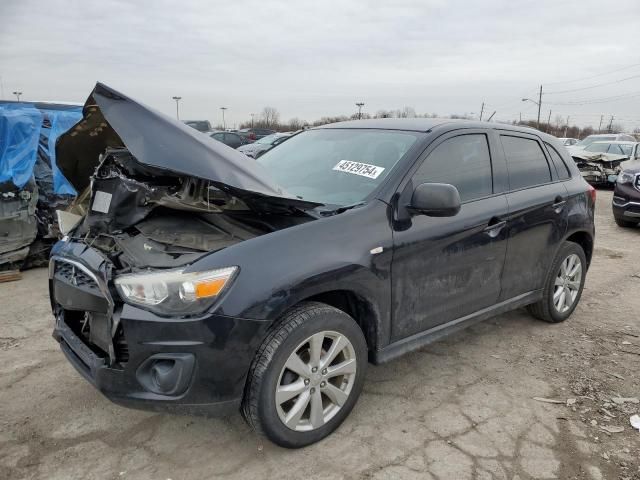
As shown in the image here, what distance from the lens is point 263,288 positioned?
231cm

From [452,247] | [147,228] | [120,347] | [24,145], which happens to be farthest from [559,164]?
[24,145]

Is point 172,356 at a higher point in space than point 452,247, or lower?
lower

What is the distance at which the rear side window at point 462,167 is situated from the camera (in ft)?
10.3

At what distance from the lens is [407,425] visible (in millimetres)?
2879

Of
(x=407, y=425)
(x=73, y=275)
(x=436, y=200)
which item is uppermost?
(x=436, y=200)

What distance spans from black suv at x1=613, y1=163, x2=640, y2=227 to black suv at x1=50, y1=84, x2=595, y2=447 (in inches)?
250

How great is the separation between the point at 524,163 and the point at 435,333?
64.6 inches

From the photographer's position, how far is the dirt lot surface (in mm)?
2514

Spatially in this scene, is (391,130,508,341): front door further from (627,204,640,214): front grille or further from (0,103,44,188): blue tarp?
(627,204,640,214): front grille

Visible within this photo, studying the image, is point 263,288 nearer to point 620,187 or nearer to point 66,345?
point 66,345

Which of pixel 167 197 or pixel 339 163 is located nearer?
pixel 167 197

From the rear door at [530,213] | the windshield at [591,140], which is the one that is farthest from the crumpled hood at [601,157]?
the rear door at [530,213]

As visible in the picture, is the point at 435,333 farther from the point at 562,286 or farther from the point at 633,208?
the point at 633,208

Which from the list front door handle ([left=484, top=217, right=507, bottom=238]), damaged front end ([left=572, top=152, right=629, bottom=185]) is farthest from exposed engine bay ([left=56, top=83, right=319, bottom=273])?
damaged front end ([left=572, top=152, right=629, bottom=185])
